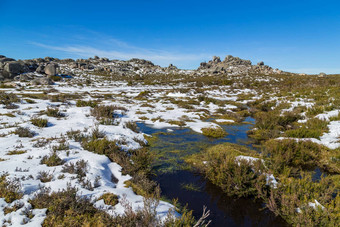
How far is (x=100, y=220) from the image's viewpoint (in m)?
2.78

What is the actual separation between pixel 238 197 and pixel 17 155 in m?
6.63

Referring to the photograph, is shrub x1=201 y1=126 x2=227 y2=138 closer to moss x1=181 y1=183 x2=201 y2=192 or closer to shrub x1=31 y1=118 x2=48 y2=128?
moss x1=181 y1=183 x2=201 y2=192

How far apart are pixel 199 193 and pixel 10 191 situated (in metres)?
4.25

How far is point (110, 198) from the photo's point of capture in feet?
11.1

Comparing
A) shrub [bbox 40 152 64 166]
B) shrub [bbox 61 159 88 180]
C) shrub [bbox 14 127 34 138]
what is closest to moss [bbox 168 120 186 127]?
shrub [bbox 61 159 88 180]

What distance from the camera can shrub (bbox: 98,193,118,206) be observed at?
3.32 metres

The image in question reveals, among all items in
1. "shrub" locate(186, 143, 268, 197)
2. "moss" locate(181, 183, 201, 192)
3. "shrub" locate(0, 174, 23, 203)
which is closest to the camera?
"shrub" locate(0, 174, 23, 203)

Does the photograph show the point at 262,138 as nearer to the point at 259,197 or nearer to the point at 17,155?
the point at 259,197

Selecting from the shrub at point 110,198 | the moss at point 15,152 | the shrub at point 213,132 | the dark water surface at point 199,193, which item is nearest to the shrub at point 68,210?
the shrub at point 110,198

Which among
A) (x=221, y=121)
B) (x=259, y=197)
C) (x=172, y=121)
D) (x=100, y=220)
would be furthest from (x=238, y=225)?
(x=221, y=121)

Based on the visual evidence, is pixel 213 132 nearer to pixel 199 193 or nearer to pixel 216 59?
pixel 199 193

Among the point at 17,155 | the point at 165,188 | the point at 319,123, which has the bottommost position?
the point at 165,188

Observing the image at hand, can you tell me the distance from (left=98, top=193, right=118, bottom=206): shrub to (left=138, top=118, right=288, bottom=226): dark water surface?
4.72ft

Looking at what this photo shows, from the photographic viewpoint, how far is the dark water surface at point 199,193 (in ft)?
12.0
